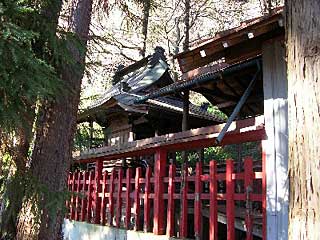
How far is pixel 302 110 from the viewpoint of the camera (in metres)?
2.94

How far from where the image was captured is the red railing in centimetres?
540

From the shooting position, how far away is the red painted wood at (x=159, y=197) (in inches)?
266

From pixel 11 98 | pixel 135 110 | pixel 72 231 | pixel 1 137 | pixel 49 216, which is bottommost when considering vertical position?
pixel 72 231

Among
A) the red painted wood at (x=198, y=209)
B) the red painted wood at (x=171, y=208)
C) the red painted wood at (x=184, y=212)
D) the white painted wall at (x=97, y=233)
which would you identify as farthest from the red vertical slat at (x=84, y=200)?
the red painted wood at (x=198, y=209)

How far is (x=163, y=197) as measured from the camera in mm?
6844

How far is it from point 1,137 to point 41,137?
0.64 metres

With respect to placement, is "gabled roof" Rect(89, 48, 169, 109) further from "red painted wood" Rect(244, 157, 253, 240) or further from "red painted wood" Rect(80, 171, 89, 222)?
"red painted wood" Rect(244, 157, 253, 240)

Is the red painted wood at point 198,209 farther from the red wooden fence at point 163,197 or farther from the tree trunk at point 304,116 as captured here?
the tree trunk at point 304,116

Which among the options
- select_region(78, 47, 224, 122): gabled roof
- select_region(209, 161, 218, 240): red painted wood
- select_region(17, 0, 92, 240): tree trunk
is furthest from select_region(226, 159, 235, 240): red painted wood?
select_region(78, 47, 224, 122): gabled roof

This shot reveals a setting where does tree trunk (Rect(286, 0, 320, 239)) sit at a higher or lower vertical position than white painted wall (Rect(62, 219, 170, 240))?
higher

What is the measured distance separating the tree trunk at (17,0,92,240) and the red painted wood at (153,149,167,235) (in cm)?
224

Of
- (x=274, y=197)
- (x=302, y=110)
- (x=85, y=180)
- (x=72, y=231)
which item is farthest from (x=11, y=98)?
(x=72, y=231)

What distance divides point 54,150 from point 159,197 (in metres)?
2.57

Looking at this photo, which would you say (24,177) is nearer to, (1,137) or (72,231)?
(1,137)
